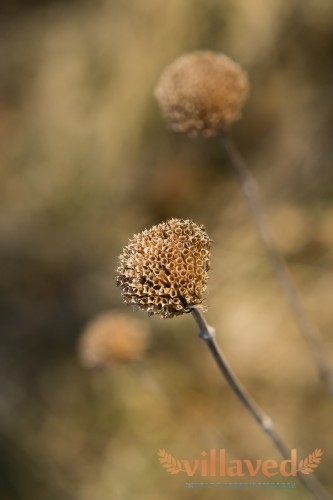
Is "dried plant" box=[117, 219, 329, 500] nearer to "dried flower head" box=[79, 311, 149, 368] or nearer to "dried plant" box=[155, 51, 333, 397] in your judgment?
"dried plant" box=[155, 51, 333, 397]

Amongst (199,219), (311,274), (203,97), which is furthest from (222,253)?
(203,97)

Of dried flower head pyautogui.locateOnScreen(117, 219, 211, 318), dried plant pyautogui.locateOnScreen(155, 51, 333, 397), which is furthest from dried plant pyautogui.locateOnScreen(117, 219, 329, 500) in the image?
dried plant pyautogui.locateOnScreen(155, 51, 333, 397)

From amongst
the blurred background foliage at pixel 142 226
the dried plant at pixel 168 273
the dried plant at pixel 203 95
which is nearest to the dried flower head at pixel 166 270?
the dried plant at pixel 168 273

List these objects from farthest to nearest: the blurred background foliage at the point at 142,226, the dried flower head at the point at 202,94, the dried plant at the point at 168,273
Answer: the blurred background foliage at the point at 142,226, the dried flower head at the point at 202,94, the dried plant at the point at 168,273

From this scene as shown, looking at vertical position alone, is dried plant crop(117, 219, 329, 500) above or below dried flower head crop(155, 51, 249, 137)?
below

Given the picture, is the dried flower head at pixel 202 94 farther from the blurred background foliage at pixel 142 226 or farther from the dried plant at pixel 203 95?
the blurred background foliage at pixel 142 226

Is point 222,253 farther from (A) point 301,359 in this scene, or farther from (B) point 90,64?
(B) point 90,64

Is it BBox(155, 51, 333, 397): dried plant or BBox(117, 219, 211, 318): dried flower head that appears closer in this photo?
BBox(117, 219, 211, 318): dried flower head
